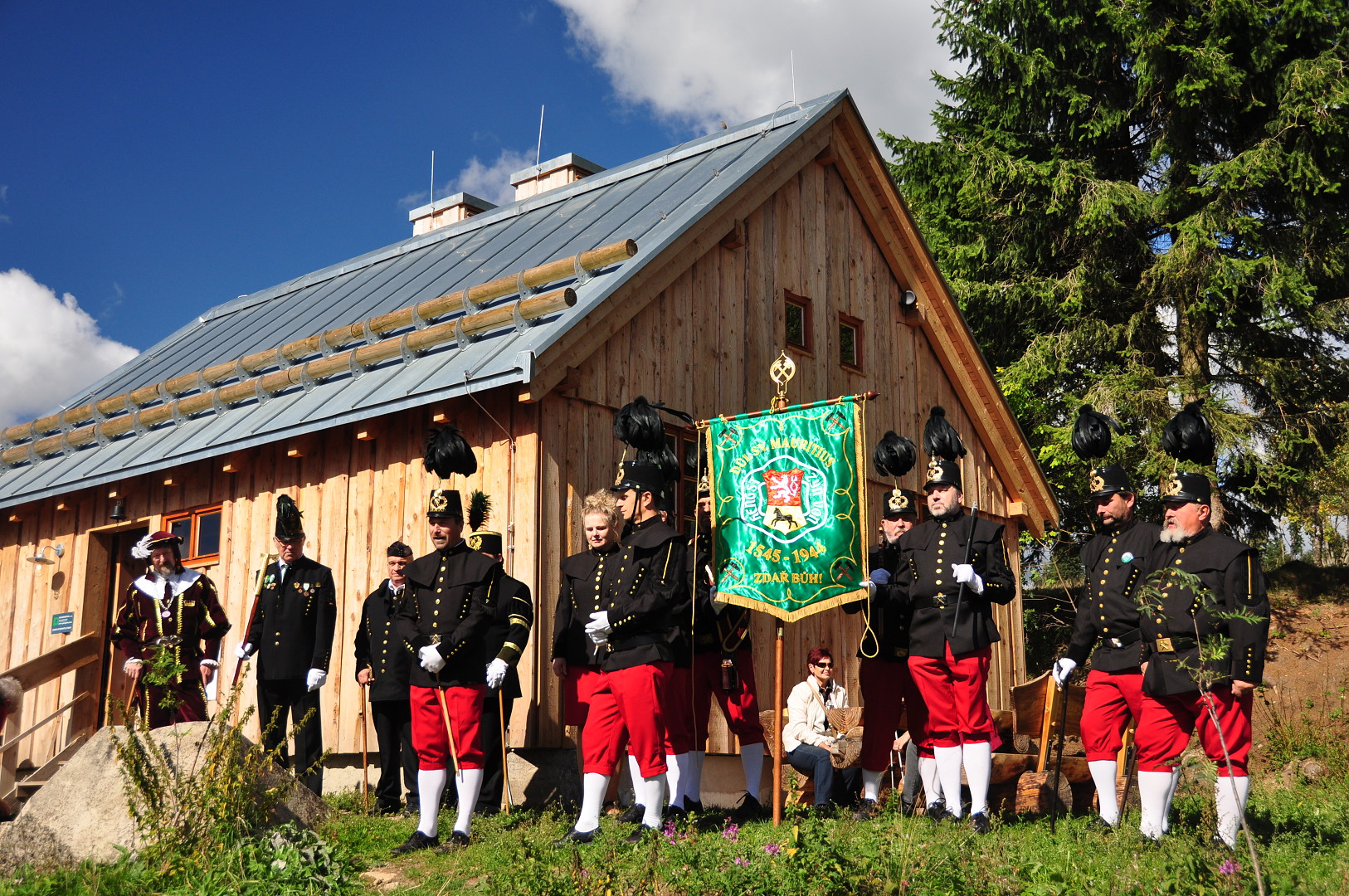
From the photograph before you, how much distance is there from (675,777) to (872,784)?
1344 millimetres

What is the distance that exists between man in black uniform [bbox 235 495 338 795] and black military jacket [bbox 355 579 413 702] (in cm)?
30

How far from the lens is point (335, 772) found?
10.4m

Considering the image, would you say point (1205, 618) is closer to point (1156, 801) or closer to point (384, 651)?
point (1156, 801)

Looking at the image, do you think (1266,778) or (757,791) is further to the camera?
(1266,778)

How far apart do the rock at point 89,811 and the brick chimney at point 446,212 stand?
40.3 ft

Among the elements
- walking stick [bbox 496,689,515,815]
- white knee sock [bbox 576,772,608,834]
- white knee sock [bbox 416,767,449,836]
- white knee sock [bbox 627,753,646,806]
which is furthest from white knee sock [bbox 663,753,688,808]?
white knee sock [bbox 416,767,449,836]

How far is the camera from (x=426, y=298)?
1264 cm

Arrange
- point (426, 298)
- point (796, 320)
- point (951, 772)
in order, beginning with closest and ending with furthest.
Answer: point (951, 772) < point (426, 298) < point (796, 320)

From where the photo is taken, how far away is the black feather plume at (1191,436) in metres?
7.15

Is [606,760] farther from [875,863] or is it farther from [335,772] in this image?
[335,772]

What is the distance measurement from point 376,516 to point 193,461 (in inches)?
105

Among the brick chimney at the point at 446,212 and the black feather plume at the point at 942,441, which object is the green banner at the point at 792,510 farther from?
the brick chimney at the point at 446,212

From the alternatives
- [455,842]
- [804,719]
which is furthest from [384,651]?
[804,719]

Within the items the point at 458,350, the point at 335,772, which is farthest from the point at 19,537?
the point at 458,350
